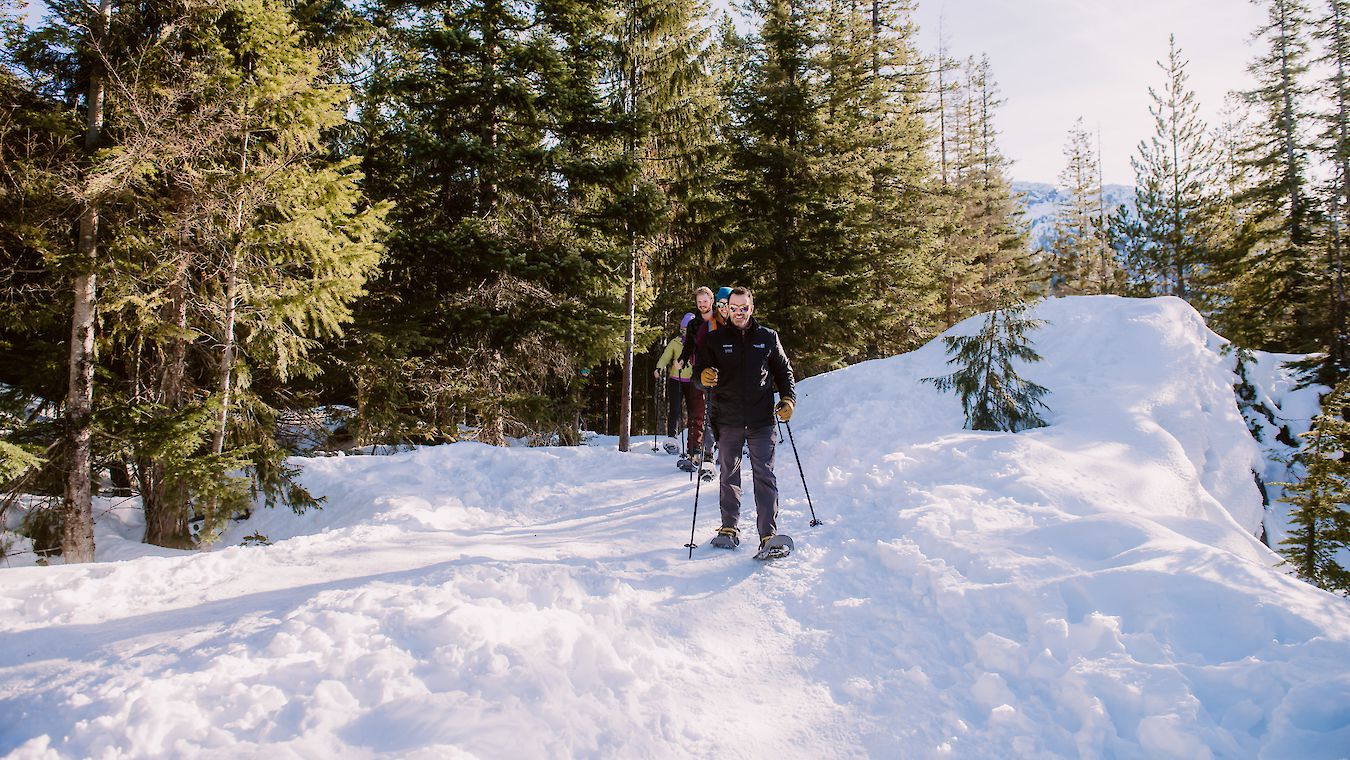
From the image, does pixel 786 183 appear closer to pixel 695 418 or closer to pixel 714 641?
pixel 695 418

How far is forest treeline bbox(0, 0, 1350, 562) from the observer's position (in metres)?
7.99

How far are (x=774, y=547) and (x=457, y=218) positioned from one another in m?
10.5

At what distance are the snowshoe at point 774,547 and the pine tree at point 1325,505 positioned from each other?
7.40 m

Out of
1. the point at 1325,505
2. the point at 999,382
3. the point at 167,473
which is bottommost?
the point at 1325,505

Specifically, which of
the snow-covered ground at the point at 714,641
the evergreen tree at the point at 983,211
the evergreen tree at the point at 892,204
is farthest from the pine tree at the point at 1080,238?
the snow-covered ground at the point at 714,641

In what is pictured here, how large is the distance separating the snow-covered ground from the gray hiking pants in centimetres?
43

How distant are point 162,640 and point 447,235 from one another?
9140 millimetres

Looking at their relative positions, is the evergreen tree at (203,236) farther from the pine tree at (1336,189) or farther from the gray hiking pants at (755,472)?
the pine tree at (1336,189)

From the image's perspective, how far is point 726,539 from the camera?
20.8 feet

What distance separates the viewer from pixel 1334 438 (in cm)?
897

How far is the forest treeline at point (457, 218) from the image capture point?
799 centimetres

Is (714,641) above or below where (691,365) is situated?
below

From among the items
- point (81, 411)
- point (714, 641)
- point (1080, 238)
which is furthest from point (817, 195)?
point (1080, 238)

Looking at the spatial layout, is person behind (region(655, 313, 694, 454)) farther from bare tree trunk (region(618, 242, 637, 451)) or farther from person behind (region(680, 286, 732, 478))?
bare tree trunk (region(618, 242, 637, 451))
